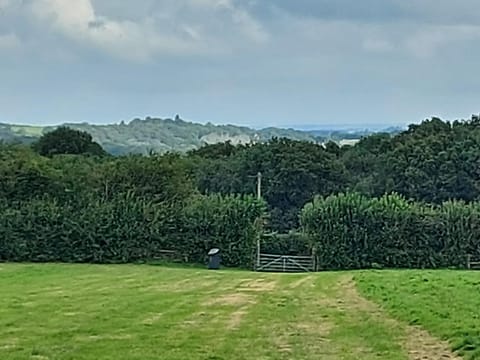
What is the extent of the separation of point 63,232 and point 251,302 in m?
24.9

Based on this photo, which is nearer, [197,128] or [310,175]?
[310,175]

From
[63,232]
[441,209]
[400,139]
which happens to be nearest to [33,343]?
[63,232]

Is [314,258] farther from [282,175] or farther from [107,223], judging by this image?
[282,175]

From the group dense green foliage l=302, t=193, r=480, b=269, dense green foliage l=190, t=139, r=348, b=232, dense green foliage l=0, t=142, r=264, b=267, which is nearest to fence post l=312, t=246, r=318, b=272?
dense green foliage l=302, t=193, r=480, b=269

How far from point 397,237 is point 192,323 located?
Result: 29.8m

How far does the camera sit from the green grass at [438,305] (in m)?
11.5

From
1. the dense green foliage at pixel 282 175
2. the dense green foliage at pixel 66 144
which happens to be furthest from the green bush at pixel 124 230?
the dense green foliage at pixel 66 144

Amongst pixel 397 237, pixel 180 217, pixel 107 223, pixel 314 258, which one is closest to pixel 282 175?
pixel 314 258

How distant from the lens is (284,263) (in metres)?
45.1

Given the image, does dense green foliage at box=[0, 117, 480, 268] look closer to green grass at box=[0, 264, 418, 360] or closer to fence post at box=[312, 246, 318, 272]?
fence post at box=[312, 246, 318, 272]

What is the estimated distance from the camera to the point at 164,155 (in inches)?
2046

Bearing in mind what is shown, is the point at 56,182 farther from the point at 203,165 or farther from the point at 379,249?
the point at 203,165

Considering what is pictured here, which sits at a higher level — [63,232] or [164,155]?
[164,155]

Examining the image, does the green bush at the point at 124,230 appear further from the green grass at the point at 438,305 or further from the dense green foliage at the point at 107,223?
the green grass at the point at 438,305
